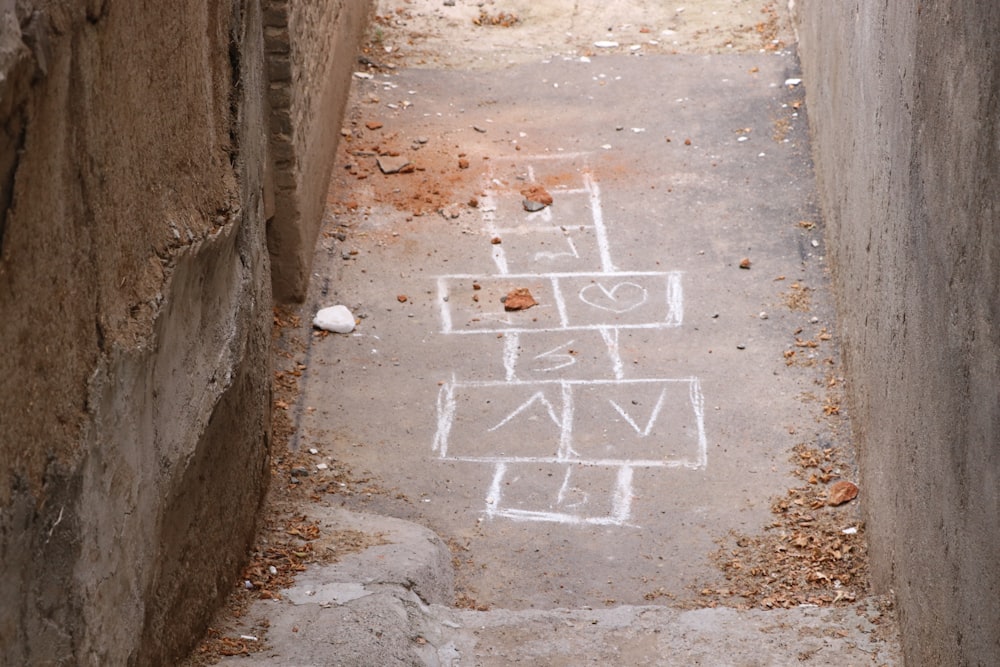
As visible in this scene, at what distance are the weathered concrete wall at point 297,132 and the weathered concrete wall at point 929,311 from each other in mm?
3071

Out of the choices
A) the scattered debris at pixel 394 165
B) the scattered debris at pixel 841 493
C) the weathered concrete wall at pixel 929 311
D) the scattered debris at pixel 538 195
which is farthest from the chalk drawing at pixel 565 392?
the weathered concrete wall at pixel 929 311

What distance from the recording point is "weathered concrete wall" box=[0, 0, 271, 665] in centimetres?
297

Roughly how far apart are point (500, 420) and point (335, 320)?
4.06 ft

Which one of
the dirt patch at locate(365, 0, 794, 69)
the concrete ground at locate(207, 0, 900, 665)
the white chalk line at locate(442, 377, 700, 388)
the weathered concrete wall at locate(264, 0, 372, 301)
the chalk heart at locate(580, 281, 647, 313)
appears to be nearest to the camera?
the concrete ground at locate(207, 0, 900, 665)

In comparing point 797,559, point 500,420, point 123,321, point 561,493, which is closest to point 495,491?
point 561,493

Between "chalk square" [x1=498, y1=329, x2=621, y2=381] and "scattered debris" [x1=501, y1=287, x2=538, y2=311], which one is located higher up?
"scattered debris" [x1=501, y1=287, x2=538, y2=311]

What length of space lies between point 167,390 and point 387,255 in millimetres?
3948

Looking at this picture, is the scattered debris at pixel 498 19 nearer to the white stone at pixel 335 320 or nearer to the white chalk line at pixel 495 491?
the white stone at pixel 335 320

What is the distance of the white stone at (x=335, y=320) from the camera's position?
7.34 m

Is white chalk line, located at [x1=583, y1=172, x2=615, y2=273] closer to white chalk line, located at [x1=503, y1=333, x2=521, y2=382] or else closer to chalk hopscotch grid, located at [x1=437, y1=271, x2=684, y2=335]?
chalk hopscotch grid, located at [x1=437, y1=271, x2=684, y2=335]

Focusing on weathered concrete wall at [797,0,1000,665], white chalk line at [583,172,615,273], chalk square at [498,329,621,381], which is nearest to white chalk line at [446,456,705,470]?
chalk square at [498,329,621,381]

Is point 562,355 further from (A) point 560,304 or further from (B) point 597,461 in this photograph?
(B) point 597,461

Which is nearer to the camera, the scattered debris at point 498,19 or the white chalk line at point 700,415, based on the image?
the white chalk line at point 700,415

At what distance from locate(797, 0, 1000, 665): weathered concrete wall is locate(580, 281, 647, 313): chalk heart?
141 cm
